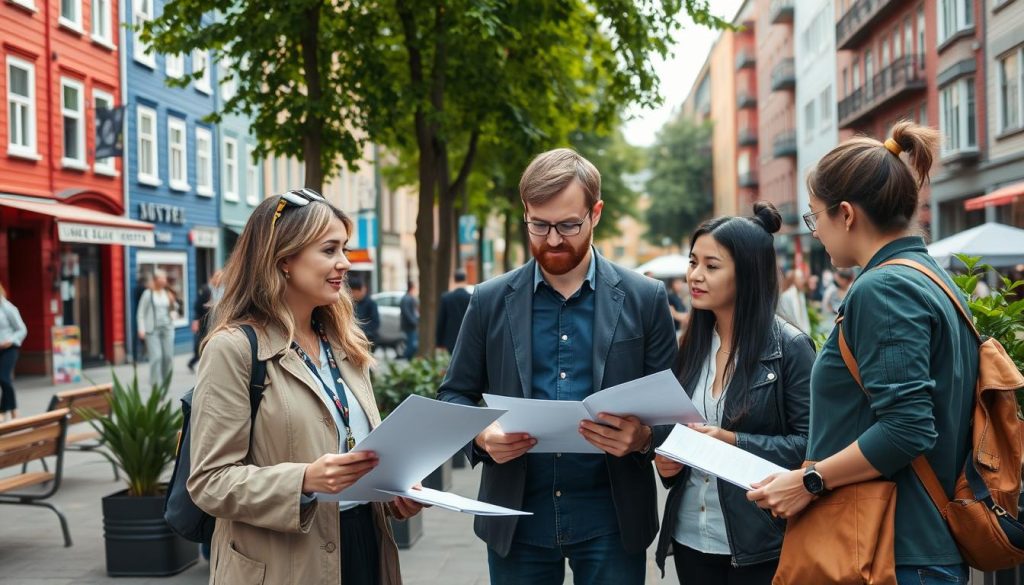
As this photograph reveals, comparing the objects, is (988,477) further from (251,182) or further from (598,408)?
(251,182)

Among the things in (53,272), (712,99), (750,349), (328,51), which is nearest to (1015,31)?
(328,51)

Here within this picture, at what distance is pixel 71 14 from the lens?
68.2 feet

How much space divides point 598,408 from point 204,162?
3011 centimetres

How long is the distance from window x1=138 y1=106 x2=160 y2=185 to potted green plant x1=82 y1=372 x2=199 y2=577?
68.5 ft

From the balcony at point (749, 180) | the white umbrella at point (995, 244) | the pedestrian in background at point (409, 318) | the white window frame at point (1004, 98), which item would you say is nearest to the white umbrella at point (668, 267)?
the pedestrian in background at point (409, 318)

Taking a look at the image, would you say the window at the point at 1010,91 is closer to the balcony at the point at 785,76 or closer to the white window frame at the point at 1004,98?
the white window frame at the point at 1004,98

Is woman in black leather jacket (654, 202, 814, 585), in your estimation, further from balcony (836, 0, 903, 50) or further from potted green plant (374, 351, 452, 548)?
balcony (836, 0, 903, 50)

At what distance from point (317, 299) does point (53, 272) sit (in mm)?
19997

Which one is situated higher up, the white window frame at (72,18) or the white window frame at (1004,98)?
the white window frame at (72,18)

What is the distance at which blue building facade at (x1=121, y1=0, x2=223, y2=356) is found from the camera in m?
25.5

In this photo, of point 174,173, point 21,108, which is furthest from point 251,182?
point 21,108

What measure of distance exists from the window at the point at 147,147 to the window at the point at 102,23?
3.20 metres

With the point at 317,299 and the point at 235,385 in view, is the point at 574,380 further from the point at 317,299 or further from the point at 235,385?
the point at 235,385

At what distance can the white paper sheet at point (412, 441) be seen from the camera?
253 cm
